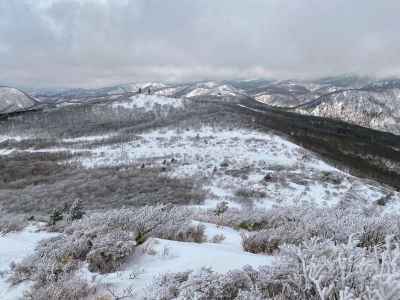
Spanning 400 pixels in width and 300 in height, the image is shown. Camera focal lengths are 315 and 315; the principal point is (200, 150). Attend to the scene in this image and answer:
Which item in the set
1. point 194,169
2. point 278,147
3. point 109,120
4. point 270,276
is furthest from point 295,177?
point 109,120

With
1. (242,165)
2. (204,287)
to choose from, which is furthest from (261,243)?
(242,165)

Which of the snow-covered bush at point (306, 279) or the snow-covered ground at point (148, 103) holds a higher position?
the snow-covered bush at point (306, 279)

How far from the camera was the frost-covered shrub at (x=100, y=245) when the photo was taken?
12.1ft

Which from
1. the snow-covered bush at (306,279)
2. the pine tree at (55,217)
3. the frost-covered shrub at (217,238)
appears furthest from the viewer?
the pine tree at (55,217)

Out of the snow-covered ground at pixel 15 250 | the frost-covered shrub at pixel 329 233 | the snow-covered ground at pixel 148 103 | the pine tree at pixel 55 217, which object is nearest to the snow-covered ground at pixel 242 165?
the pine tree at pixel 55 217

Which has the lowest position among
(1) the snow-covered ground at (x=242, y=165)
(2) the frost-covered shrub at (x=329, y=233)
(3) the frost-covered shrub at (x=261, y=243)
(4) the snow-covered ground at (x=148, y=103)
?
(1) the snow-covered ground at (x=242, y=165)

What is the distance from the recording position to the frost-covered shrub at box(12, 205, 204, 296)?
3.70 m

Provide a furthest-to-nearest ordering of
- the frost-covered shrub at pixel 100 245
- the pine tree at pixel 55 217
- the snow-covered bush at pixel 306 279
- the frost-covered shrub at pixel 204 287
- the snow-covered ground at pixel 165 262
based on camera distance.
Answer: the pine tree at pixel 55 217, the frost-covered shrub at pixel 100 245, the snow-covered ground at pixel 165 262, the frost-covered shrub at pixel 204 287, the snow-covered bush at pixel 306 279

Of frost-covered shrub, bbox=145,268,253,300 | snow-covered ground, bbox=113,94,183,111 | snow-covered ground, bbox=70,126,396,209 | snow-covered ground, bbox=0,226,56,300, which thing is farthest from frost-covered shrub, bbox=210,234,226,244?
snow-covered ground, bbox=113,94,183,111

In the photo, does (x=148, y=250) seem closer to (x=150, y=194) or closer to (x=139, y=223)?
(x=139, y=223)

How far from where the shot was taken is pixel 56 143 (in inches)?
2395

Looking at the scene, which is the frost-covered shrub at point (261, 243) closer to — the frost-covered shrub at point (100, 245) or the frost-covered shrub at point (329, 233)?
the frost-covered shrub at point (329, 233)

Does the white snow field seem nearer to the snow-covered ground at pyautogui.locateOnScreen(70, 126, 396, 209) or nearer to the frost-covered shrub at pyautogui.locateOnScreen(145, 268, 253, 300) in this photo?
the snow-covered ground at pyautogui.locateOnScreen(70, 126, 396, 209)

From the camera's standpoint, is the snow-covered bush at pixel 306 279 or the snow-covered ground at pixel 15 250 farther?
the snow-covered ground at pixel 15 250
